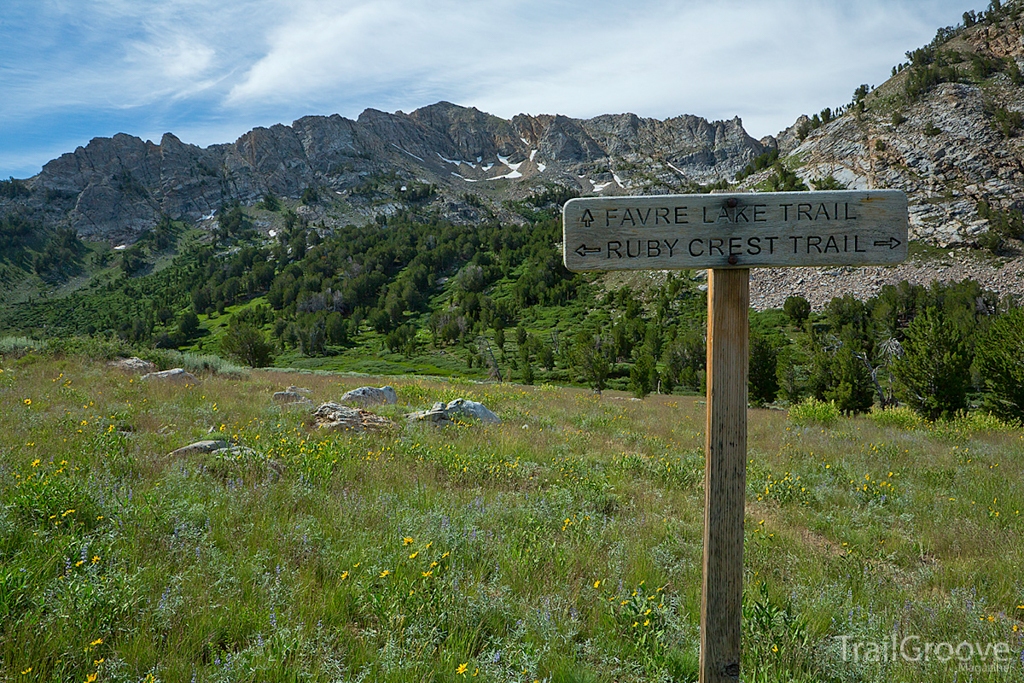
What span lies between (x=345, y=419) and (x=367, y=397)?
383cm

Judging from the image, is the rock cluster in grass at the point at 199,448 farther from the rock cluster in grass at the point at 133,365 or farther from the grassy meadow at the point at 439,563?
the rock cluster in grass at the point at 133,365

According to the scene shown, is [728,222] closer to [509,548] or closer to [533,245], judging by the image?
[509,548]

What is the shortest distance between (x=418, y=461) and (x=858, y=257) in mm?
5770

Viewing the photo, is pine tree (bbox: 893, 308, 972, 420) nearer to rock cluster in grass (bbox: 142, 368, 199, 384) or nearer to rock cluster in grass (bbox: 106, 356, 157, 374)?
rock cluster in grass (bbox: 142, 368, 199, 384)

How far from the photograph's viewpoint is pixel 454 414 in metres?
10.4

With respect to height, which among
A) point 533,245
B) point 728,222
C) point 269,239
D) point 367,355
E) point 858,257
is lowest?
point 367,355

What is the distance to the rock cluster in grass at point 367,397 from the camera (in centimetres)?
1251

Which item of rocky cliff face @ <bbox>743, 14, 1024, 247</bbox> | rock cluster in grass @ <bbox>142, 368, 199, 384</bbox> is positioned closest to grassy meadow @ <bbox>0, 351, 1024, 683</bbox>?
rock cluster in grass @ <bbox>142, 368, 199, 384</bbox>

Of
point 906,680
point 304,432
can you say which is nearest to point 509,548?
point 906,680

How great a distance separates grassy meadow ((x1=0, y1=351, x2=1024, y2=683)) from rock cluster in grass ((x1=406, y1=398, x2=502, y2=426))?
2.31m

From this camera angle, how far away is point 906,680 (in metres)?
2.88

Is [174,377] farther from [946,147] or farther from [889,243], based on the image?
[946,147]

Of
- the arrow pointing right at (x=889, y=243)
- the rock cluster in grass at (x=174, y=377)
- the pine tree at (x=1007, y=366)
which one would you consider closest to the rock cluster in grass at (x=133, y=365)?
the rock cluster in grass at (x=174, y=377)

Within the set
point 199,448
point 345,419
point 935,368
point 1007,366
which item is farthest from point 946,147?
point 199,448
